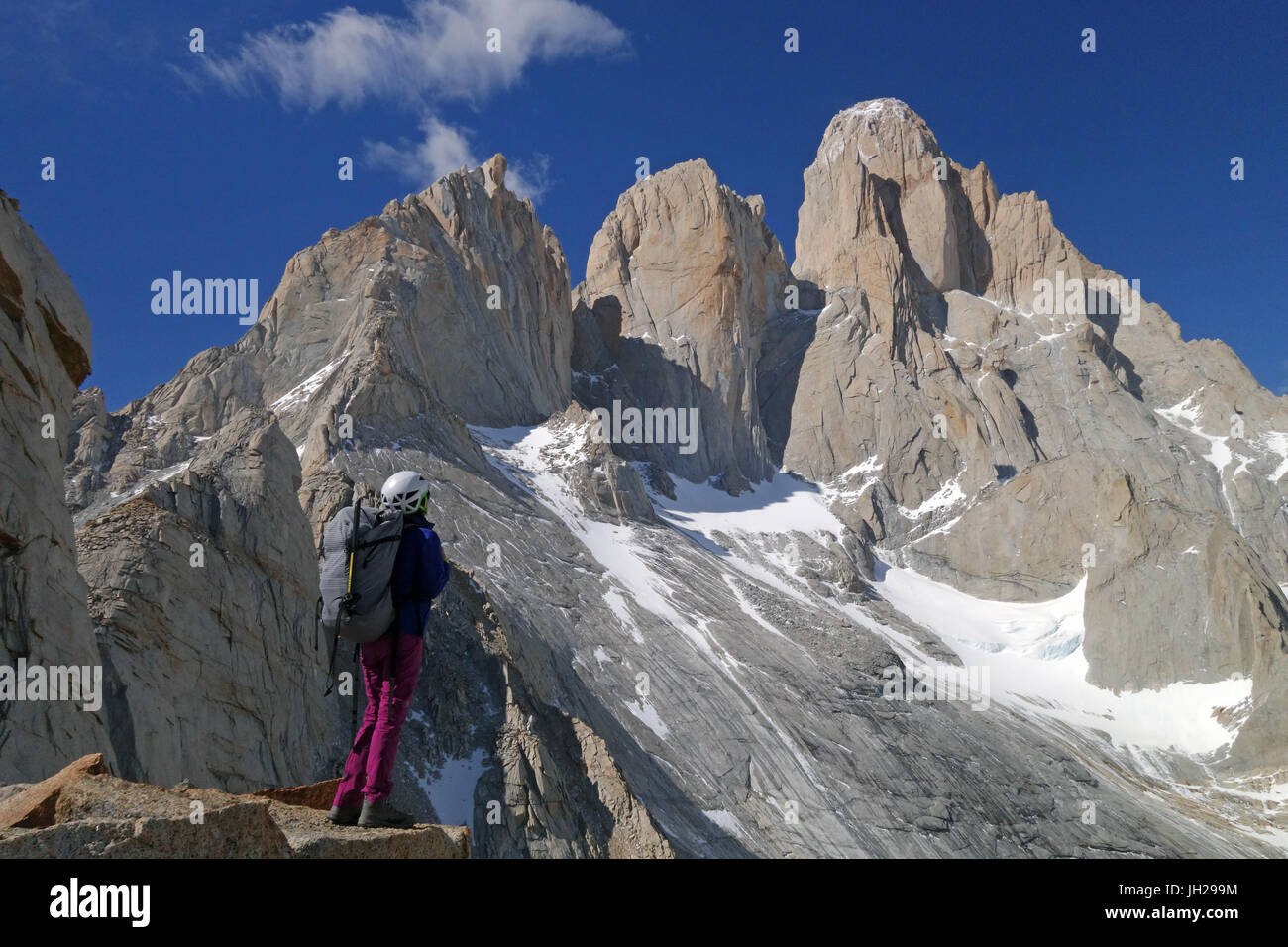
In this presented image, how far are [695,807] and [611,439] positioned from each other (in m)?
56.7

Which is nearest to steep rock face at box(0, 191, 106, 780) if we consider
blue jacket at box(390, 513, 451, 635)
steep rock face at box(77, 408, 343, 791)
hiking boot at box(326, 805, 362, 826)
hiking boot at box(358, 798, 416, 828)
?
steep rock face at box(77, 408, 343, 791)

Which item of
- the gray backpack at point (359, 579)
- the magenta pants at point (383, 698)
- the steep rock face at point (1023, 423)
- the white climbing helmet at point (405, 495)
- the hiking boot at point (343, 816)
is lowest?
the hiking boot at point (343, 816)

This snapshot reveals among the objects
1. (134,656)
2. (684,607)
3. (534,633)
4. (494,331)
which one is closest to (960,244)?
(494,331)

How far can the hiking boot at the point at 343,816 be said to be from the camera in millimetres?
6215

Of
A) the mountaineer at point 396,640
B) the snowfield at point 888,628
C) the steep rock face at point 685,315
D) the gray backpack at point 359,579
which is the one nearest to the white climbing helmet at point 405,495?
the mountaineer at point 396,640

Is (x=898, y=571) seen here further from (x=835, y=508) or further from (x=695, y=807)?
(x=695, y=807)

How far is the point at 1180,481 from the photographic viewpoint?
104250 millimetres

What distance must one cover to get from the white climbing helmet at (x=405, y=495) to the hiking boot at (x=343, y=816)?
1944mm

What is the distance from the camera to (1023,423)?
366ft

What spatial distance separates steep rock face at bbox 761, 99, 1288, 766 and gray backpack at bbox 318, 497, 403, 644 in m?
71.3

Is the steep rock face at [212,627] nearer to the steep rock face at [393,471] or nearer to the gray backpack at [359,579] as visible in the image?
the steep rock face at [393,471]

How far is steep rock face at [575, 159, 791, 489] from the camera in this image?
106312 millimetres

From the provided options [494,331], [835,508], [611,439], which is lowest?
[835,508]

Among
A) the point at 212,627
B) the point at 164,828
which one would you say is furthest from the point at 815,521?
the point at 164,828
